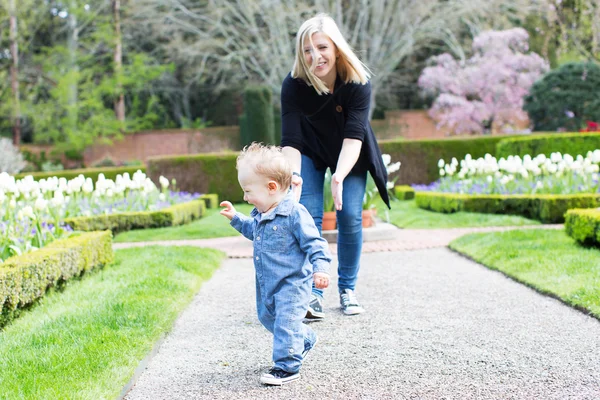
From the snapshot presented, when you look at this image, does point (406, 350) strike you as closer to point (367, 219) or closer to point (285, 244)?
point (285, 244)

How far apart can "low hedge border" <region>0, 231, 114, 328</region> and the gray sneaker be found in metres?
1.93

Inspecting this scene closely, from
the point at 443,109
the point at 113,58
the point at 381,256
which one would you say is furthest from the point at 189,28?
the point at 381,256

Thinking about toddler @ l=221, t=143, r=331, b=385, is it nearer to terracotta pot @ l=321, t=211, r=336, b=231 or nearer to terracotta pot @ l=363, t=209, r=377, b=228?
terracotta pot @ l=321, t=211, r=336, b=231

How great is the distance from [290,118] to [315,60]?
388 mm

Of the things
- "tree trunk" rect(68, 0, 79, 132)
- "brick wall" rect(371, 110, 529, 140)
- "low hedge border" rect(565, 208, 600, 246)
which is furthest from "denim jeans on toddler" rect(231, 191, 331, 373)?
"brick wall" rect(371, 110, 529, 140)

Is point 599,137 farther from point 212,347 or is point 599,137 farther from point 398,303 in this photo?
point 212,347

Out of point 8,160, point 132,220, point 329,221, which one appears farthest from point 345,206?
point 8,160

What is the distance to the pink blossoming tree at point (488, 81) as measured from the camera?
22.5 meters

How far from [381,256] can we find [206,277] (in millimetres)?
1926

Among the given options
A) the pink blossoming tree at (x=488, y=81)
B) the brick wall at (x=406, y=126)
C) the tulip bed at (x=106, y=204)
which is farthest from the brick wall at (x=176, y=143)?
the tulip bed at (x=106, y=204)

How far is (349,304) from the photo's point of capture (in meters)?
4.23

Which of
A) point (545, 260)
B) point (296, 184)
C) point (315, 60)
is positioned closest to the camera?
point (296, 184)

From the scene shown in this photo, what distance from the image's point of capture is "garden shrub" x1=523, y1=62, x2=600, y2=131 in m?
18.8

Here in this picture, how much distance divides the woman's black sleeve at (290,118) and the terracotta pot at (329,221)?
14.6 feet
